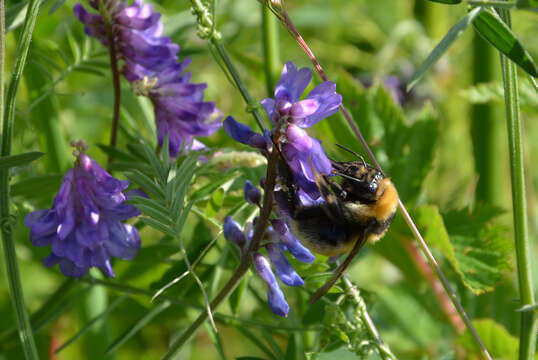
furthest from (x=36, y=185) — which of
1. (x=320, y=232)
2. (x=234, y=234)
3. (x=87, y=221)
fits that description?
(x=320, y=232)

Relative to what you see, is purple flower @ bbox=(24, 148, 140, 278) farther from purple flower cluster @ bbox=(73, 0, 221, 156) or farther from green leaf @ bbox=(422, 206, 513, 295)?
green leaf @ bbox=(422, 206, 513, 295)

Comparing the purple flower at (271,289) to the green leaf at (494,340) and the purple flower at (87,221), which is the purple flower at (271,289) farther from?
the green leaf at (494,340)

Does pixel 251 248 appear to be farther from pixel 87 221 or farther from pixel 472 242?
pixel 472 242

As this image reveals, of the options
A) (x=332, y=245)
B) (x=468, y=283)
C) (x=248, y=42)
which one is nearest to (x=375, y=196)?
(x=332, y=245)

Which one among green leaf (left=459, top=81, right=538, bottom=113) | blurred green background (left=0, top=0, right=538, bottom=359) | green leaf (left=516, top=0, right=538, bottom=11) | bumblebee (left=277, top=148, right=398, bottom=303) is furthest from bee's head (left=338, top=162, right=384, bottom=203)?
green leaf (left=459, top=81, right=538, bottom=113)

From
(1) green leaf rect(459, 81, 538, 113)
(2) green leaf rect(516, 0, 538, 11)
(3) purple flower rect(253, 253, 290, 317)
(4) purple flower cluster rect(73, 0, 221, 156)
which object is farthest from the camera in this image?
(1) green leaf rect(459, 81, 538, 113)

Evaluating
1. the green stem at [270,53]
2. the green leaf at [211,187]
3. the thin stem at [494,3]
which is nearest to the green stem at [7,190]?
the green leaf at [211,187]

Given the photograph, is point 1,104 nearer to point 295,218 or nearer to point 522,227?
point 295,218
